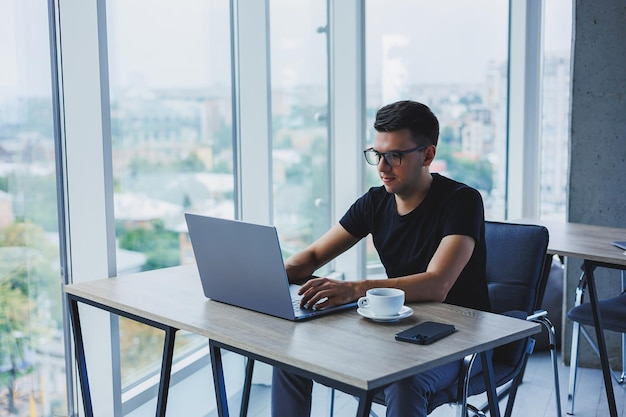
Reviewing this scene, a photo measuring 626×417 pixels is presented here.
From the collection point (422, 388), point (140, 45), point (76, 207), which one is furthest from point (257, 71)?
point (422, 388)

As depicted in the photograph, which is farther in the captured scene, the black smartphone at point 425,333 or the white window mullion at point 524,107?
the white window mullion at point 524,107

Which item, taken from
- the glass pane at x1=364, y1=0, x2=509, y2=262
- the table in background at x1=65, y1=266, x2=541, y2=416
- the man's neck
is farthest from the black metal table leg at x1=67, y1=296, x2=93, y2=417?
the glass pane at x1=364, y1=0, x2=509, y2=262

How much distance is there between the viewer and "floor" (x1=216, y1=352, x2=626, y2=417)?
3.36 m

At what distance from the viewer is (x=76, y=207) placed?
263cm

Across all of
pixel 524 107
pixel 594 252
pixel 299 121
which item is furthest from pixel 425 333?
pixel 524 107

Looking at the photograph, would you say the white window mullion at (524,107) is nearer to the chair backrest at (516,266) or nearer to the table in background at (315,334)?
the chair backrest at (516,266)

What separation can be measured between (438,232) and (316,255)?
461mm

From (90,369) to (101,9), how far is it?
1.30 m

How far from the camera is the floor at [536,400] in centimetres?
336

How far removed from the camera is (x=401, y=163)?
2.36m

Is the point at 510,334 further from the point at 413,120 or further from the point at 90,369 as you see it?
the point at 90,369

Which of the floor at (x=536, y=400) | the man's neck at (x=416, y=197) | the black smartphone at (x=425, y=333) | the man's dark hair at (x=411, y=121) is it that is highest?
the man's dark hair at (x=411, y=121)

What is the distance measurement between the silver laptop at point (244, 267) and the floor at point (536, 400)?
4.21 feet

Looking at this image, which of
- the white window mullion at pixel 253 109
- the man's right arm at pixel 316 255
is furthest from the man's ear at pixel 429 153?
the white window mullion at pixel 253 109
